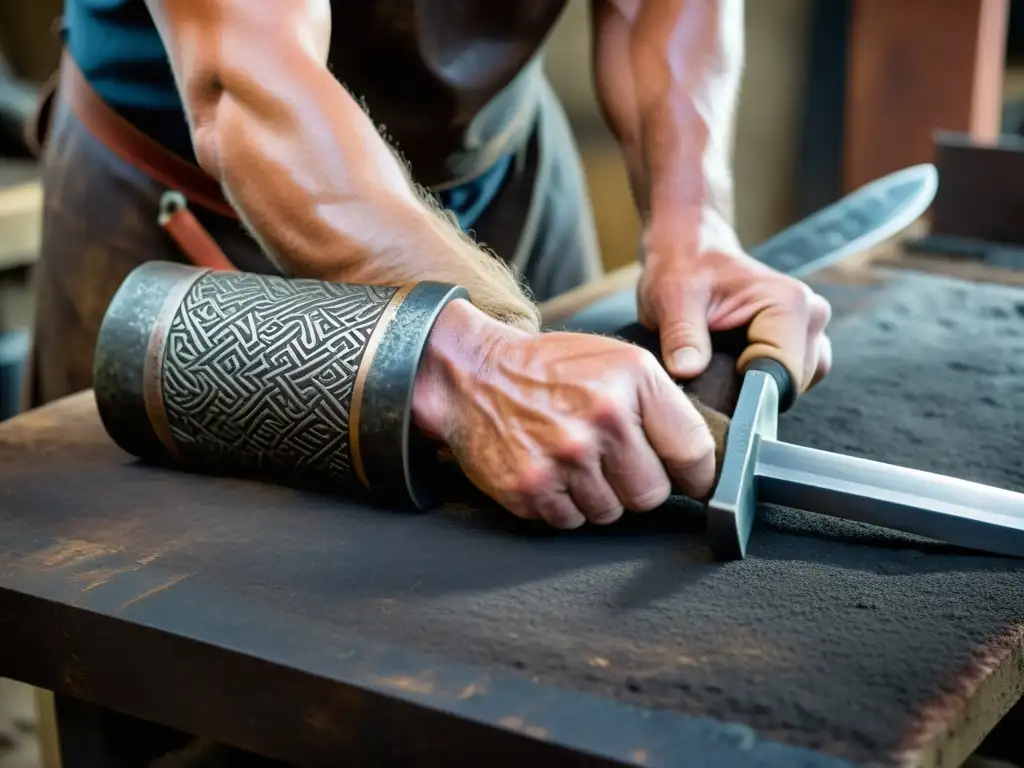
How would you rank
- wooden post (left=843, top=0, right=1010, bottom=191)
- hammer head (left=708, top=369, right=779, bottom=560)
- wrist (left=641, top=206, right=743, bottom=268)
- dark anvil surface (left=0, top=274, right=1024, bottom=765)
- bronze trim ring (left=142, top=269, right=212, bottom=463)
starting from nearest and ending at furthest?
dark anvil surface (left=0, top=274, right=1024, bottom=765)
hammer head (left=708, top=369, right=779, bottom=560)
bronze trim ring (left=142, top=269, right=212, bottom=463)
wrist (left=641, top=206, right=743, bottom=268)
wooden post (left=843, top=0, right=1010, bottom=191)

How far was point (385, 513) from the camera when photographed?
849mm

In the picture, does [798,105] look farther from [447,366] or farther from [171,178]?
[447,366]

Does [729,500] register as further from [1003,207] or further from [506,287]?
[1003,207]

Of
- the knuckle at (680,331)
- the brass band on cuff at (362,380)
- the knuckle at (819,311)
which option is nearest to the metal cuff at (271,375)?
the brass band on cuff at (362,380)

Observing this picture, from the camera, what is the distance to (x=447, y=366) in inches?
32.1

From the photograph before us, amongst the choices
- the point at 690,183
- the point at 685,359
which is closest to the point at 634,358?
the point at 685,359

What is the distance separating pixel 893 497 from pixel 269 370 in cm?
43

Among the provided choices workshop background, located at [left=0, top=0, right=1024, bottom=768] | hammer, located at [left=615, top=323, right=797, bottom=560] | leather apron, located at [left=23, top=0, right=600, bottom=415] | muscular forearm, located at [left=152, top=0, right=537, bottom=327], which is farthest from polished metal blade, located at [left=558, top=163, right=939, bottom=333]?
workshop background, located at [left=0, top=0, right=1024, bottom=768]

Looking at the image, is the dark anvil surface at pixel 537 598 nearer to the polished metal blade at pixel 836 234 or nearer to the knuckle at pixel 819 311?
the knuckle at pixel 819 311

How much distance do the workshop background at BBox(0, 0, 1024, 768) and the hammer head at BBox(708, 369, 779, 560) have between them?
23.5 inches

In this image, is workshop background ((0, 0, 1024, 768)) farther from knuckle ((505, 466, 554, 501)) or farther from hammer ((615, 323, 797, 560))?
hammer ((615, 323, 797, 560))

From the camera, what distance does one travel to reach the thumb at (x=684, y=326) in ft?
3.09

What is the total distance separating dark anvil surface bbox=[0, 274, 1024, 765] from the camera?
62 cm

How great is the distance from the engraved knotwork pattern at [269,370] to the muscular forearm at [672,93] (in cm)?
40
